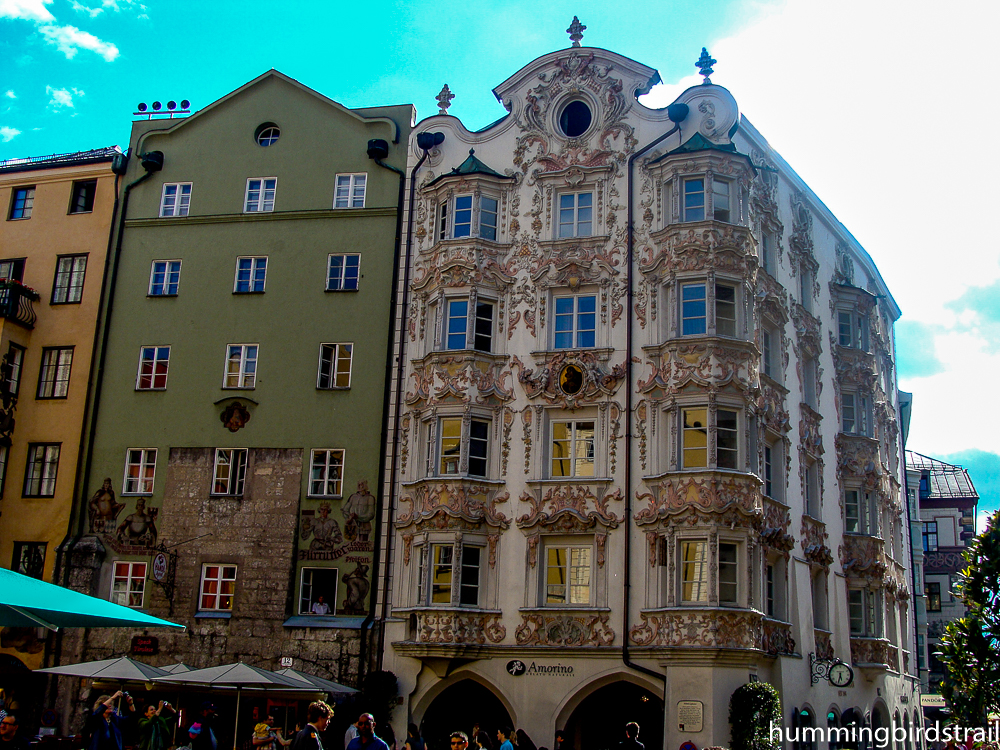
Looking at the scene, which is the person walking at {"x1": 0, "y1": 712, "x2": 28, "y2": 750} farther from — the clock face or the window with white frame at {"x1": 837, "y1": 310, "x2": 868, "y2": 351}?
the window with white frame at {"x1": 837, "y1": 310, "x2": 868, "y2": 351}

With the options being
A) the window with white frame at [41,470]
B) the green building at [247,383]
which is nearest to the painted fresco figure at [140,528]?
the green building at [247,383]

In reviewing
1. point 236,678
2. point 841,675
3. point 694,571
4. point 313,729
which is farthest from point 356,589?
point 313,729

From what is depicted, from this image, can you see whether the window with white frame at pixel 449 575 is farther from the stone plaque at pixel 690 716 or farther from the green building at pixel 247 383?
the stone plaque at pixel 690 716

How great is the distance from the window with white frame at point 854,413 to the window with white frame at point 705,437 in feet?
37.2

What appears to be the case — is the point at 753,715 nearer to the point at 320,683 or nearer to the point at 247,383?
the point at 320,683

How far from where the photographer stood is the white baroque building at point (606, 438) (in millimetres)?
30922

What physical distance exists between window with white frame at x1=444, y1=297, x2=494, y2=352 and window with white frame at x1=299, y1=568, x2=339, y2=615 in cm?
807

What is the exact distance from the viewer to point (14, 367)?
38875 millimetres

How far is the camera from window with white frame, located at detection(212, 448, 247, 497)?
116 ft

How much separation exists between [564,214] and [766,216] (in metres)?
7.22

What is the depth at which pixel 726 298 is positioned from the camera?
33.4 metres

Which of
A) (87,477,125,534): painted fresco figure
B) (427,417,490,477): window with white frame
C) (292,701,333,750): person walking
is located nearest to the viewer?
(292,701,333,750): person walking

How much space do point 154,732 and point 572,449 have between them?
49.0ft

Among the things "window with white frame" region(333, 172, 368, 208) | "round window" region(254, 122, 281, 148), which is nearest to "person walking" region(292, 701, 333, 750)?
"window with white frame" region(333, 172, 368, 208)
